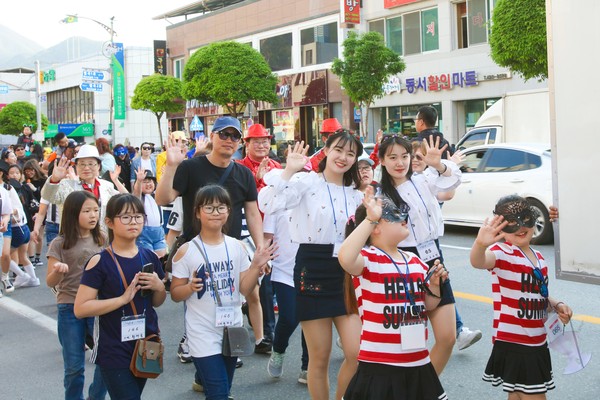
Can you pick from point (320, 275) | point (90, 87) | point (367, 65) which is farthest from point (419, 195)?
point (90, 87)

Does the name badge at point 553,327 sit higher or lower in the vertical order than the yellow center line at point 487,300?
higher

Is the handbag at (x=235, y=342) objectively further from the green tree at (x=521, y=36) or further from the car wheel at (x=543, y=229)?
the green tree at (x=521, y=36)

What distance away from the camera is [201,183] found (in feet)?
16.4

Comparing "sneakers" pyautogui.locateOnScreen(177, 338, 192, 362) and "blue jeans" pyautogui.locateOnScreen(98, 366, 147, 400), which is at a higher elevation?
"blue jeans" pyautogui.locateOnScreen(98, 366, 147, 400)

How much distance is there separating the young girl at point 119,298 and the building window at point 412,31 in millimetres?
26254

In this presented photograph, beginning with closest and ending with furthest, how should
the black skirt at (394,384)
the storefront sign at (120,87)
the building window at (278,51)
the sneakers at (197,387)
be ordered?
the black skirt at (394,384)
the sneakers at (197,387)
the building window at (278,51)
the storefront sign at (120,87)

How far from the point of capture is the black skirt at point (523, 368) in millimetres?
3744

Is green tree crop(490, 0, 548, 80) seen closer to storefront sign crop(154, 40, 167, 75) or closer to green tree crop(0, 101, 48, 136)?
storefront sign crop(154, 40, 167, 75)

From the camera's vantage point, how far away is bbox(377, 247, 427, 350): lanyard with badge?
3.32 m

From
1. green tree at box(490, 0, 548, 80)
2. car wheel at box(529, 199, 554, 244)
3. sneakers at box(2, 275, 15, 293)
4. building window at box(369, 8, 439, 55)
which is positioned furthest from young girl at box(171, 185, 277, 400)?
building window at box(369, 8, 439, 55)

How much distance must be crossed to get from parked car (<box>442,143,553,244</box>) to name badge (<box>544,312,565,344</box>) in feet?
23.4

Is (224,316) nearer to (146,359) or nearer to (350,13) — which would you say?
(146,359)

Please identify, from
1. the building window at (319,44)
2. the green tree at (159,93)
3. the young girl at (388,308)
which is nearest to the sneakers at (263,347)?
the young girl at (388,308)

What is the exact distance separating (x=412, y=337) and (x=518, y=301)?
2.75ft
